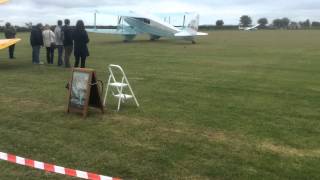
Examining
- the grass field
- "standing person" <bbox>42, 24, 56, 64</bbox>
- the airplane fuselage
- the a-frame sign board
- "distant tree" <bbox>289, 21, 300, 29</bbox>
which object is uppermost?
"distant tree" <bbox>289, 21, 300, 29</bbox>

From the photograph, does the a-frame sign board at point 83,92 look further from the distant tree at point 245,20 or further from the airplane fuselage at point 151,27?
the distant tree at point 245,20

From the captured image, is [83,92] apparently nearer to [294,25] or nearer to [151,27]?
[151,27]

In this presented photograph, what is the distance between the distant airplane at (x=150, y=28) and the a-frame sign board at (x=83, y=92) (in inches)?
1135

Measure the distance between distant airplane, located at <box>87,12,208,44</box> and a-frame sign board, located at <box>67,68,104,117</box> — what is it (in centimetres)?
2883

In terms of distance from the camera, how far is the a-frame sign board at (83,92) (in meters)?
8.66

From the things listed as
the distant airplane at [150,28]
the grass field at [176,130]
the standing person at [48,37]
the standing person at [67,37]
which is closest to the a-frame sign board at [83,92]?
the grass field at [176,130]

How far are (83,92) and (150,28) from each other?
98.8 ft

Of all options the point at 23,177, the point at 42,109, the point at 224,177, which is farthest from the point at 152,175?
the point at 42,109

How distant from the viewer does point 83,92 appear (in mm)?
8797

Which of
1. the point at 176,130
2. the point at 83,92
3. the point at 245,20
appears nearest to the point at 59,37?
the point at 83,92

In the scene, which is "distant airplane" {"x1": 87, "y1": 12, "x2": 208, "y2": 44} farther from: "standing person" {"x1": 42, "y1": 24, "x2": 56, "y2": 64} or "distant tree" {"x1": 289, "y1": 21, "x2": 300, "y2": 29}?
"distant tree" {"x1": 289, "y1": 21, "x2": 300, "y2": 29}

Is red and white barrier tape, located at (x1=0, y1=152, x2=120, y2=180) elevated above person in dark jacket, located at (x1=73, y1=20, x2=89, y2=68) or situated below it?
below

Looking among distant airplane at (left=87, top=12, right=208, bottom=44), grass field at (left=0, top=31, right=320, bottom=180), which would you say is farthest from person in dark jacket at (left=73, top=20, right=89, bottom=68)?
distant airplane at (left=87, top=12, right=208, bottom=44)

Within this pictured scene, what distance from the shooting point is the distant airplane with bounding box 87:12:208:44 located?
37.6 meters
